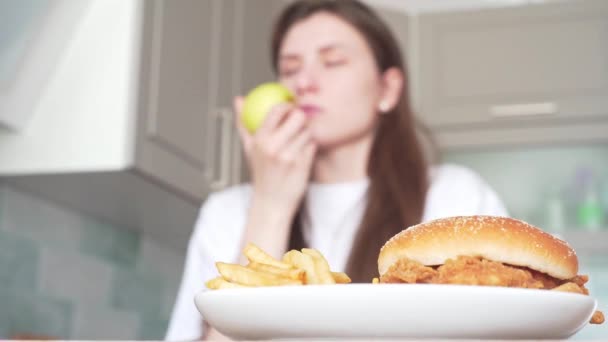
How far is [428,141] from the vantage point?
252 cm

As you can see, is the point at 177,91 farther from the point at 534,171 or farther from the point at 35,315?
the point at 534,171

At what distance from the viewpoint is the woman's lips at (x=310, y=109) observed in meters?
1.54

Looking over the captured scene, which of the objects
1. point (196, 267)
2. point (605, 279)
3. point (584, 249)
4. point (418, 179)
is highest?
point (418, 179)

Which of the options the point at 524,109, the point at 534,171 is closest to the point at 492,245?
the point at 524,109

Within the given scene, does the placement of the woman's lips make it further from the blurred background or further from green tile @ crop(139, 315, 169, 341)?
green tile @ crop(139, 315, 169, 341)

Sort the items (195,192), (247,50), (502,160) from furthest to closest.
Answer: (502,160) < (247,50) < (195,192)

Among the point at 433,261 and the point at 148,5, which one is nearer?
the point at 433,261

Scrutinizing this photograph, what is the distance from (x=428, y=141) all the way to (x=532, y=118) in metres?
0.33

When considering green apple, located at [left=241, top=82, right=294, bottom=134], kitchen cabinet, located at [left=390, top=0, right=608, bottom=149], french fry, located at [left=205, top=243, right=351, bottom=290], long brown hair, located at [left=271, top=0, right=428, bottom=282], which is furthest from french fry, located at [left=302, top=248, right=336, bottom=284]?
kitchen cabinet, located at [left=390, top=0, right=608, bottom=149]

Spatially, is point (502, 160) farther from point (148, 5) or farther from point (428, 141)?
point (148, 5)

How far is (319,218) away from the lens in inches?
63.0

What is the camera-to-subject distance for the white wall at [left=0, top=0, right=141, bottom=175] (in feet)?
5.12

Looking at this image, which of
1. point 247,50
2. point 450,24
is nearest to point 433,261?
point 247,50

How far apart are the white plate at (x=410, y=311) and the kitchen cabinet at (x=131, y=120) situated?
1228mm
